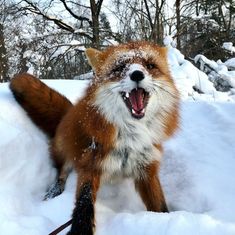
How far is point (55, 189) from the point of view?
3.49 m

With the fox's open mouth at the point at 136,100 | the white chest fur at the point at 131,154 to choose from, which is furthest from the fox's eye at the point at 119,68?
the white chest fur at the point at 131,154

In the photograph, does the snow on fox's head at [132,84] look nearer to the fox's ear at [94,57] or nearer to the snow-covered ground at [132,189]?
the fox's ear at [94,57]

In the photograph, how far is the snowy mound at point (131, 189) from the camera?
243cm

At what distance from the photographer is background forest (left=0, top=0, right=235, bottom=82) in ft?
39.5

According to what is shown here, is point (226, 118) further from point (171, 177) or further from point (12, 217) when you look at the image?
point (12, 217)

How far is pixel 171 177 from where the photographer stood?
356 cm

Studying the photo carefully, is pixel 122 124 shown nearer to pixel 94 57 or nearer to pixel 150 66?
pixel 150 66

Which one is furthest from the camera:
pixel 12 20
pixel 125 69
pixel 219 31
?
pixel 12 20

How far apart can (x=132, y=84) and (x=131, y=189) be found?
1.11m

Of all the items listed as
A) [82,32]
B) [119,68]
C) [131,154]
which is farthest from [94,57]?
[82,32]

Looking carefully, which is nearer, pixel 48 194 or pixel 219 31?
pixel 48 194

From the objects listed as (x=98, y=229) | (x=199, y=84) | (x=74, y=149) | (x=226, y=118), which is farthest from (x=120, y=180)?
(x=199, y=84)

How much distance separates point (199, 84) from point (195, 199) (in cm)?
494

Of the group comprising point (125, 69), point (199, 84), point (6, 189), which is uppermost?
point (125, 69)
